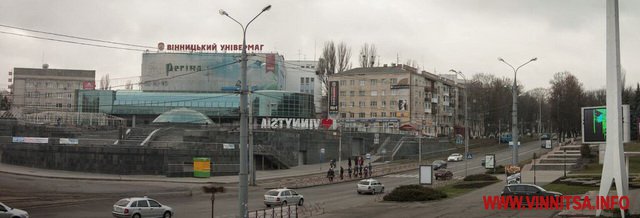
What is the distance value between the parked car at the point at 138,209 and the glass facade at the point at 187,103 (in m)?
90.0

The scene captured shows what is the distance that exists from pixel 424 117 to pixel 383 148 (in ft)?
95.0

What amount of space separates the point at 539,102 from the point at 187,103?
258 ft

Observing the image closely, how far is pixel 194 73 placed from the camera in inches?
5133

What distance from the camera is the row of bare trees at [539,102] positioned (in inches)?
4478

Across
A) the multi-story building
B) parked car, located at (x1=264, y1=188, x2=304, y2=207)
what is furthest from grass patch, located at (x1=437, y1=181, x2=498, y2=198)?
the multi-story building

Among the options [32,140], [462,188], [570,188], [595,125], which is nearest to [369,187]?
[462,188]

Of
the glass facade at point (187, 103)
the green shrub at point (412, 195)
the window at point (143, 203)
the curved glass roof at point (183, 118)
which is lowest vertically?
the green shrub at point (412, 195)

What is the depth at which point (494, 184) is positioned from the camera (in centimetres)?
5116

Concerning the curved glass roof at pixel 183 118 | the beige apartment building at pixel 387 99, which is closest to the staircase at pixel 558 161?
the beige apartment building at pixel 387 99

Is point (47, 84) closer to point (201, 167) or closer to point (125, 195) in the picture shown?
point (201, 167)

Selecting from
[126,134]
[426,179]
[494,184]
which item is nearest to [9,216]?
[426,179]

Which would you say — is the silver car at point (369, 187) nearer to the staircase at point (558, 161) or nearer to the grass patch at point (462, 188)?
the grass patch at point (462, 188)

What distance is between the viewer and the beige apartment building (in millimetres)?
121681

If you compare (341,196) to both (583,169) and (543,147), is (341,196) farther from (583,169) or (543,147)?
(543,147)
